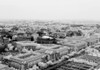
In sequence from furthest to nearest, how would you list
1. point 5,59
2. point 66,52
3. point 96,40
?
point 96,40 < point 66,52 < point 5,59

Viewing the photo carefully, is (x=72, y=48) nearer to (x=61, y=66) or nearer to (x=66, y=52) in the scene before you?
(x=66, y=52)

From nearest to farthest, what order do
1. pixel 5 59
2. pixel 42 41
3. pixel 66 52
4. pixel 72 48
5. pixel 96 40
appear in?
pixel 5 59
pixel 66 52
pixel 72 48
pixel 42 41
pixel 96 40

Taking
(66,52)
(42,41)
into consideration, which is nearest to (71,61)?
(66,52)

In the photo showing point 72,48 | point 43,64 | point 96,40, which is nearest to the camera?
point 43,64

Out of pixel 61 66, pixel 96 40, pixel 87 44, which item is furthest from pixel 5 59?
pixel 96 40

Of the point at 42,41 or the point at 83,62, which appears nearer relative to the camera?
the point at 83,62

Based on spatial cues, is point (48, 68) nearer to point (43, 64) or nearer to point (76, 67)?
point (43, 64)

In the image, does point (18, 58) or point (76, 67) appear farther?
point (18, 58)

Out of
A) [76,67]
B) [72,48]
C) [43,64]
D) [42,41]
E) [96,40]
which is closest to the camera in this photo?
[76,67]
